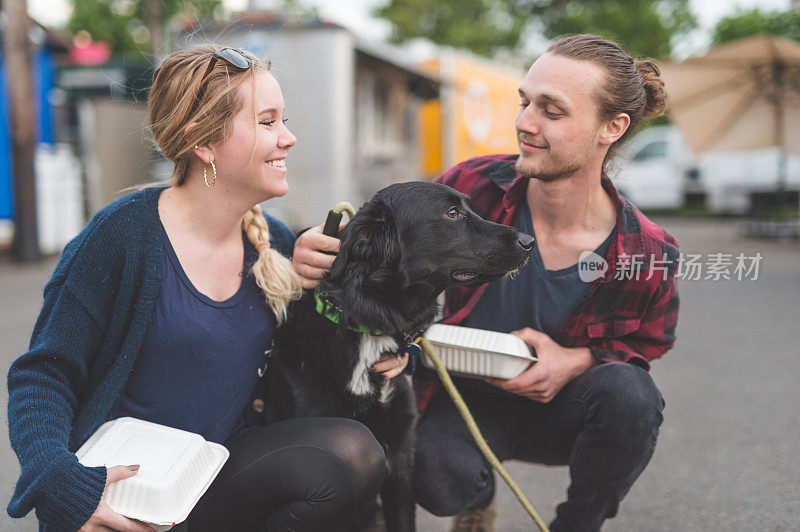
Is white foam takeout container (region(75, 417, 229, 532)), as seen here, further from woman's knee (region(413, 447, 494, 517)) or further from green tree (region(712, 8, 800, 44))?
green tree (region(712, 8, 800, 44))

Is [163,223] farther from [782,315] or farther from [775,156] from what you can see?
[775,156]

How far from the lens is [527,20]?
3075 centimetres

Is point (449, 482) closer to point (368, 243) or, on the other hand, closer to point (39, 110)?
point (368, 243)

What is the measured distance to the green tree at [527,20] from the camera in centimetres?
2888

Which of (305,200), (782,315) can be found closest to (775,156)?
(782,315)

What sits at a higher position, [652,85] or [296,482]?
[652,85]

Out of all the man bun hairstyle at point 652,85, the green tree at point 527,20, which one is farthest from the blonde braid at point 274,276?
the green tree at point 527,20

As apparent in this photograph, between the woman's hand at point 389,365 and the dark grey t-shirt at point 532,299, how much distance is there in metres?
0.35

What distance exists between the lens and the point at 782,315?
6.21 meters

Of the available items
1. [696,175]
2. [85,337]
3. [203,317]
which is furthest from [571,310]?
[696,175]

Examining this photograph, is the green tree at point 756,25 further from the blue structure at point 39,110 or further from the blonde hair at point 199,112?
the blonde hair at point 199,112

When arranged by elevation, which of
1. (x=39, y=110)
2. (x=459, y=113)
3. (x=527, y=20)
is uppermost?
(x=527, y=20)

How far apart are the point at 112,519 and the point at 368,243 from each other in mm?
952

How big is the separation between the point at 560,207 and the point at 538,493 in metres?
1.32
